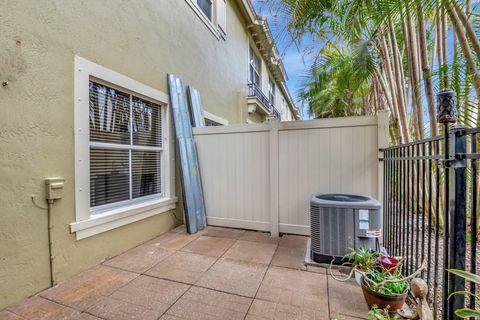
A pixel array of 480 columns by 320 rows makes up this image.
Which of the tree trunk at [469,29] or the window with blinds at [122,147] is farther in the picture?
the window with blinds at [122,147]

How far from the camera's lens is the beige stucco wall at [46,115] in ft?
6.77

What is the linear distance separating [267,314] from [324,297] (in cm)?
A: 58

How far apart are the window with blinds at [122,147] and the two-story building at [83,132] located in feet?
Answer: 0.05

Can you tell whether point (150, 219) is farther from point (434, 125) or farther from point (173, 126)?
point (434, 125)

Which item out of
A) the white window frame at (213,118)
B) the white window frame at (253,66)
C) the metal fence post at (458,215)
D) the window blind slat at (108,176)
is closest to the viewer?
the metal fence post at (458,215)

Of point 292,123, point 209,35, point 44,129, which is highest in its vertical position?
point 209,35

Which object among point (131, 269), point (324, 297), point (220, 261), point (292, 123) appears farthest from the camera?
point (292, 123)

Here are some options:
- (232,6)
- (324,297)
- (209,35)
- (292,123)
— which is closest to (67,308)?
(324,297)

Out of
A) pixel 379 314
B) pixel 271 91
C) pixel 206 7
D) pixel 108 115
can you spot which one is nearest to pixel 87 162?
pixel 108 115

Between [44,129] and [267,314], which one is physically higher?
[44,129]

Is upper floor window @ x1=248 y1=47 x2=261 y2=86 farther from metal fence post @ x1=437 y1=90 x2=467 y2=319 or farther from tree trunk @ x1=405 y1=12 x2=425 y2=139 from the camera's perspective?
metal fence post @ x1=437 y1=90 x2=467 y2=319

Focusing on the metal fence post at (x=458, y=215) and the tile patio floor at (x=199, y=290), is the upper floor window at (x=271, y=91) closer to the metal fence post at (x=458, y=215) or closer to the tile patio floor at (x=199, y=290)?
the tile patio floor at (x=199, y=290)

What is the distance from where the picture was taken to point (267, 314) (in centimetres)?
A: 192

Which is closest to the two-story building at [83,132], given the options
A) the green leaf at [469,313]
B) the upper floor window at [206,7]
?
the upper floor window at [206,7]
